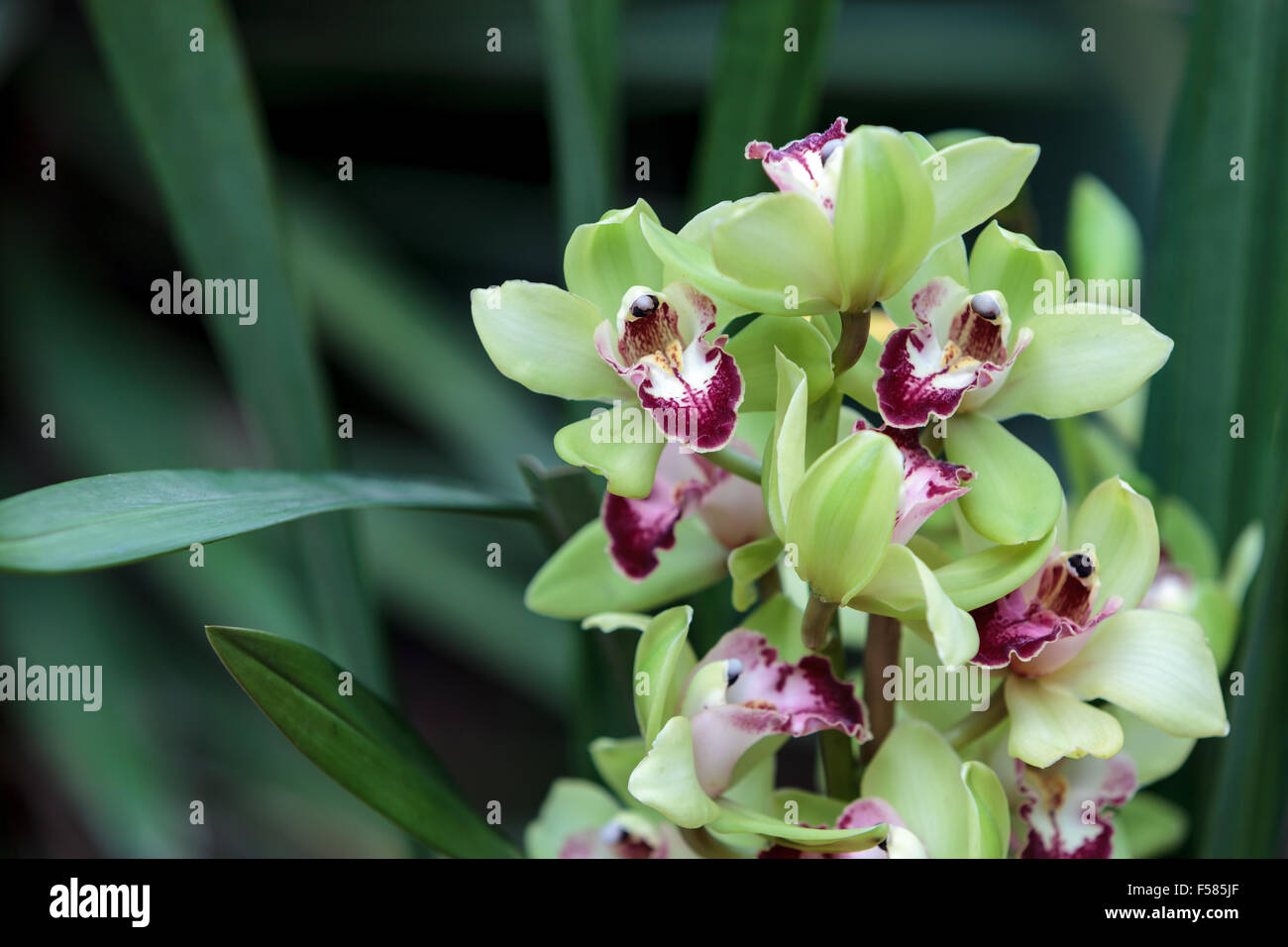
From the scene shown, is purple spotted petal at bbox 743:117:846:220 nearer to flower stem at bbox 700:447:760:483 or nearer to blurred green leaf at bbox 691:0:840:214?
flower stem at bbox 700:447:760:483

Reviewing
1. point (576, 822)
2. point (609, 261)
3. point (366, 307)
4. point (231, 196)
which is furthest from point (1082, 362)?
point (366, 307)

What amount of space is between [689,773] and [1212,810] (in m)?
0.23

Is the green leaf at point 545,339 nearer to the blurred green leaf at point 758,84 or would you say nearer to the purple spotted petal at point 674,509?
the purple spotted petal at point 674,509

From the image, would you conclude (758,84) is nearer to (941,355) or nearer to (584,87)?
(584,87)

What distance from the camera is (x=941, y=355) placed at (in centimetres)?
30

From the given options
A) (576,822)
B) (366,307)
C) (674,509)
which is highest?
(366,307)

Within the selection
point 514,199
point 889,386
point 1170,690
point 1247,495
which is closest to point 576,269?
point 889,386

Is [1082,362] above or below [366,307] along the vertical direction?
below

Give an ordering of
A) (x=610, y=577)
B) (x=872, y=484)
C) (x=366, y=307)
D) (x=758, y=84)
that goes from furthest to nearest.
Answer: (x=366, y=307)
(x=758, y=84)
(x=610, y=577)
(x=872, y=484)

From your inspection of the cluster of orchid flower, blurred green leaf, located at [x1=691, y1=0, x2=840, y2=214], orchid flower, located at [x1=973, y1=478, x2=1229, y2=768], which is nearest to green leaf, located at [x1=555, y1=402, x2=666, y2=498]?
the cluster of orchid flower

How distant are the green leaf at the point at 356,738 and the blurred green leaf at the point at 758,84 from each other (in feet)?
0.91

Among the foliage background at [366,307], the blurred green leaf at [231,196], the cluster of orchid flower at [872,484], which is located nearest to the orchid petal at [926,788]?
the cluster of orchid flower at [872,484]

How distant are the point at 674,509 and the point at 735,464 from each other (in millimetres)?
37
